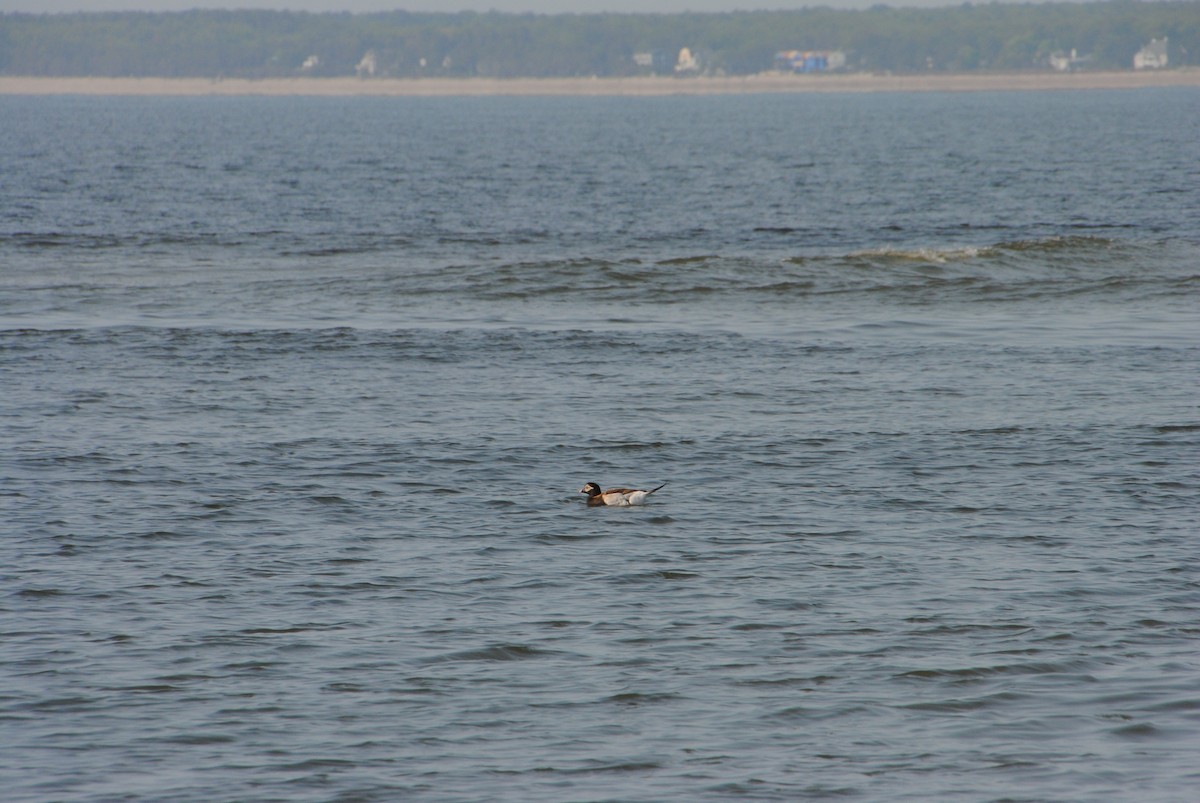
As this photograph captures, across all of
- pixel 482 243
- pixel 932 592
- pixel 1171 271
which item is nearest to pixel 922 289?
pixel 1171 271

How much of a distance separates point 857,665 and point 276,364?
14.3 meters

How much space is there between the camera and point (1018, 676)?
10.6 meters

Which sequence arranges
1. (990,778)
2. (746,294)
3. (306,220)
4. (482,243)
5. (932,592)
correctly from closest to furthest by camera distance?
(990,778) → (932,592) → (746,294) → (482,243) → (306,220)

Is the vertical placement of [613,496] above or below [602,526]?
above

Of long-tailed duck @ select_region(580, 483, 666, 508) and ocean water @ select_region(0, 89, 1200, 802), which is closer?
ocean water @ select_region(0, 89, 1200, 802)

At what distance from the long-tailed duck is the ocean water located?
0.85 ft

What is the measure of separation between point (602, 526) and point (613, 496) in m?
0.42

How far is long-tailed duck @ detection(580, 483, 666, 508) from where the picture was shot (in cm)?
1485

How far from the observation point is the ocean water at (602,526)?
9578mm

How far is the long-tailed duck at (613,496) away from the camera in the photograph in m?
14.9

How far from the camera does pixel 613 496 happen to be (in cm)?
1484

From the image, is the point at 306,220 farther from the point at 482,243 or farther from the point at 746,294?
the point at 746,294

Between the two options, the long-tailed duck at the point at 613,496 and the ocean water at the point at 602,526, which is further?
the long-tailed duck at the point at 613,496

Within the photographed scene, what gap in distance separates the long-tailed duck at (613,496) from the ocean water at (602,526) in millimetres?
259
